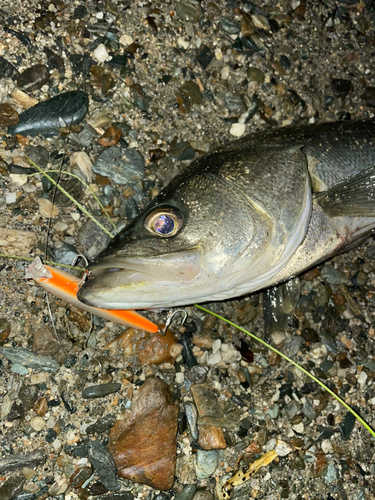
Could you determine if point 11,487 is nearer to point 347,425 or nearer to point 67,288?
point 67,288

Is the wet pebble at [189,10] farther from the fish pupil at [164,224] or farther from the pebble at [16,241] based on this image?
the pebble at [16,241]

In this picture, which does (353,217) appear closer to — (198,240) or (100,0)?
(198,240)

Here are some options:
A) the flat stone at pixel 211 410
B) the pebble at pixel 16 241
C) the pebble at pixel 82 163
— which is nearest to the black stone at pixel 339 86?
the pebble at pixel 82 163

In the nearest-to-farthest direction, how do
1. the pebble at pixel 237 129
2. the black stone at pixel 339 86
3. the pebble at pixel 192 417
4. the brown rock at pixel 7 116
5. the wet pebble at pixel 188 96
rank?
the pebble at pixel 192 417
the brown rock at pixel 7 116
the wet pebble at pixel 188 96
the pebble at pixel 237 129
the black stone at pixel 339 86

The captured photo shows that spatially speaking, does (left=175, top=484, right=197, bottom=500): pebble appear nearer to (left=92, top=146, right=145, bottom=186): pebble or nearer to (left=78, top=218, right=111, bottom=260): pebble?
(left=78, top=218, right=111, bottom=260): pebble

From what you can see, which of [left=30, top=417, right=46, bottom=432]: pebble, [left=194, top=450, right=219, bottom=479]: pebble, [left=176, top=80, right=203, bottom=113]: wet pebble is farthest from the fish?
[left=194, top=450, right=219, bottom=479]: pebble

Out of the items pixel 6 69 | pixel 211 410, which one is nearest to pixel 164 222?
pixel 211 410
